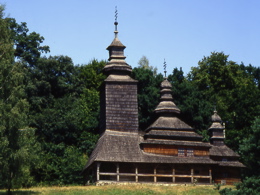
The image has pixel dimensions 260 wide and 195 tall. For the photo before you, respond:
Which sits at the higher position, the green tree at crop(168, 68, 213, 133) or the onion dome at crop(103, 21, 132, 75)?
the onion dome at crop(103, 21, 132, 75)

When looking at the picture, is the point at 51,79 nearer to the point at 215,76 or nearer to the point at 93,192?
the point at 215,76

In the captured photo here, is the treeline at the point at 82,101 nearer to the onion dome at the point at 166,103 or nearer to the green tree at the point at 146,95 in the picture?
the green tree at the point at 146,95

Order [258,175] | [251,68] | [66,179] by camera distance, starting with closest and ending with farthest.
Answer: [258,175]
[66,179]
[251,68]

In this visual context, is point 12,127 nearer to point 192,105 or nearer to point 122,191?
point 122,191

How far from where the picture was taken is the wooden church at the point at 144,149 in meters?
58.4

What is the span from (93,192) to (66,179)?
20.0 meters

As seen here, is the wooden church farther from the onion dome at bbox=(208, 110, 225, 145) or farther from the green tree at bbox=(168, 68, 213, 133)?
the green tree at bbox=(168, 68, 213, 133)

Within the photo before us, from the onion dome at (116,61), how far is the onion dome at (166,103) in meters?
4.69

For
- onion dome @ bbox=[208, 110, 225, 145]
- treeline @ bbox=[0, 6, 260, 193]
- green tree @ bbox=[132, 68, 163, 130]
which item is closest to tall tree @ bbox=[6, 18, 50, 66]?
treeline @ bbox=[0, 6, 260, 193]

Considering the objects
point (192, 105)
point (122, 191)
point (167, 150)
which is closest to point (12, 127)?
point (122, 191)

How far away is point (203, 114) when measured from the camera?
74438mm

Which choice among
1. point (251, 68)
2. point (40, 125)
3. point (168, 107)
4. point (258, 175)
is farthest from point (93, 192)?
point (251, 68)

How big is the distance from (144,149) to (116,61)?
11213 mm

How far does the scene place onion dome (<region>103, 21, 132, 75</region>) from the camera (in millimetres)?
63938
